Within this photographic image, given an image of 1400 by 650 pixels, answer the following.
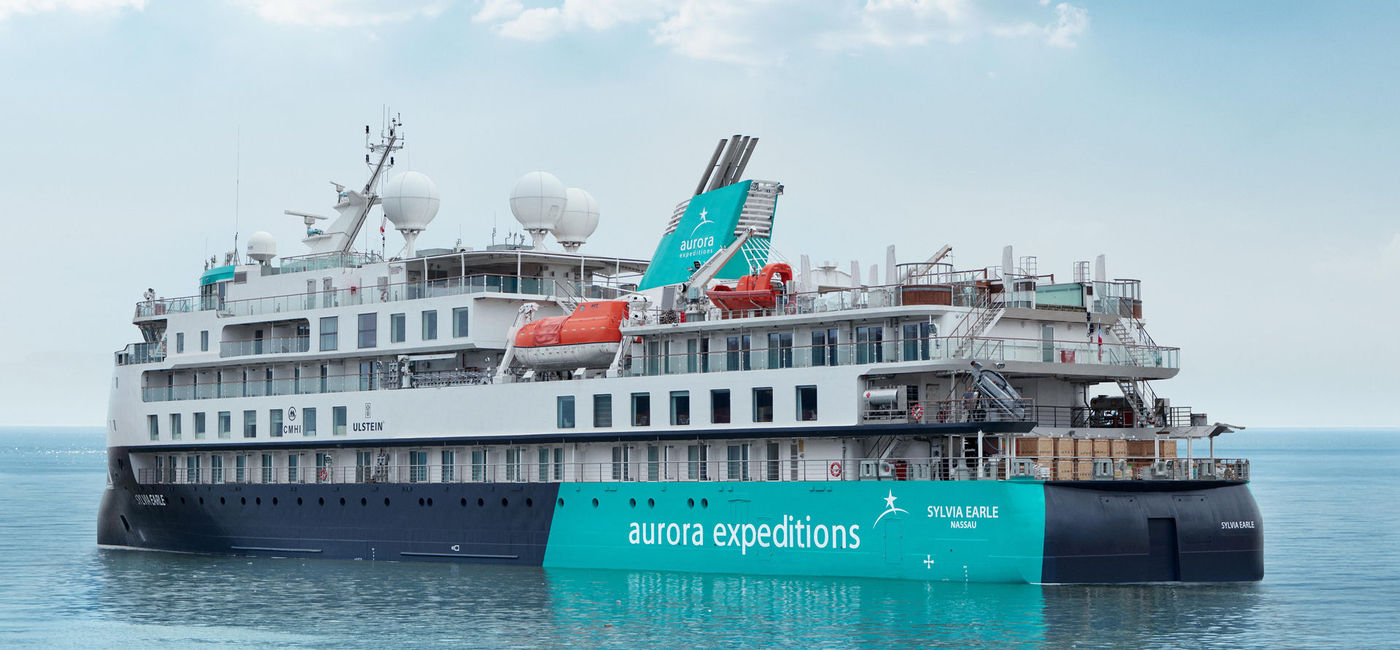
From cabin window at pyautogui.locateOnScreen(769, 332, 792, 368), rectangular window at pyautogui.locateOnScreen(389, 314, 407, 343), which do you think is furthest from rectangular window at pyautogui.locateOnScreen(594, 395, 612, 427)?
rectangular window at pyautogui.locateOnScreen(389, 314, 407, 343)

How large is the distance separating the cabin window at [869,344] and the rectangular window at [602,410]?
7830 millimetres

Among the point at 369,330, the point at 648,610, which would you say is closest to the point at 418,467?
the point at 369,330

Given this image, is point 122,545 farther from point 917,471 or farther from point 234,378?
point 917,471

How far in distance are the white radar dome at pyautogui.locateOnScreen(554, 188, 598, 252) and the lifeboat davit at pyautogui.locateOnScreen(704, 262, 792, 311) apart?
10616mm

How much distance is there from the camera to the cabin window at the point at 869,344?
144ft

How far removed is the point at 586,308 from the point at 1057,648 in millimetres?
21111

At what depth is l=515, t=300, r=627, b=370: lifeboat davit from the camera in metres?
49.8

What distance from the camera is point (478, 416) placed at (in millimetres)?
51312

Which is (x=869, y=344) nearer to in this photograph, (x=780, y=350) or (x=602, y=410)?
(x=780, y=350)

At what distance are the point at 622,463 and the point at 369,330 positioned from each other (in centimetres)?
1077

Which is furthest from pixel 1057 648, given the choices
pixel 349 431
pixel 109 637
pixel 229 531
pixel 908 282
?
pixel 229 531

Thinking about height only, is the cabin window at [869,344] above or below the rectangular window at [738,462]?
above

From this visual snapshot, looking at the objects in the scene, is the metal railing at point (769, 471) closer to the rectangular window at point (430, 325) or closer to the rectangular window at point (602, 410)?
the rectangular window at point (602, 410)

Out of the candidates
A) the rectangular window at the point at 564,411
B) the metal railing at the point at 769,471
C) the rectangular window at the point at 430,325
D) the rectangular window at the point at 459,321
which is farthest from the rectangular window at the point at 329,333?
the rectangular window at the point at 564,411
